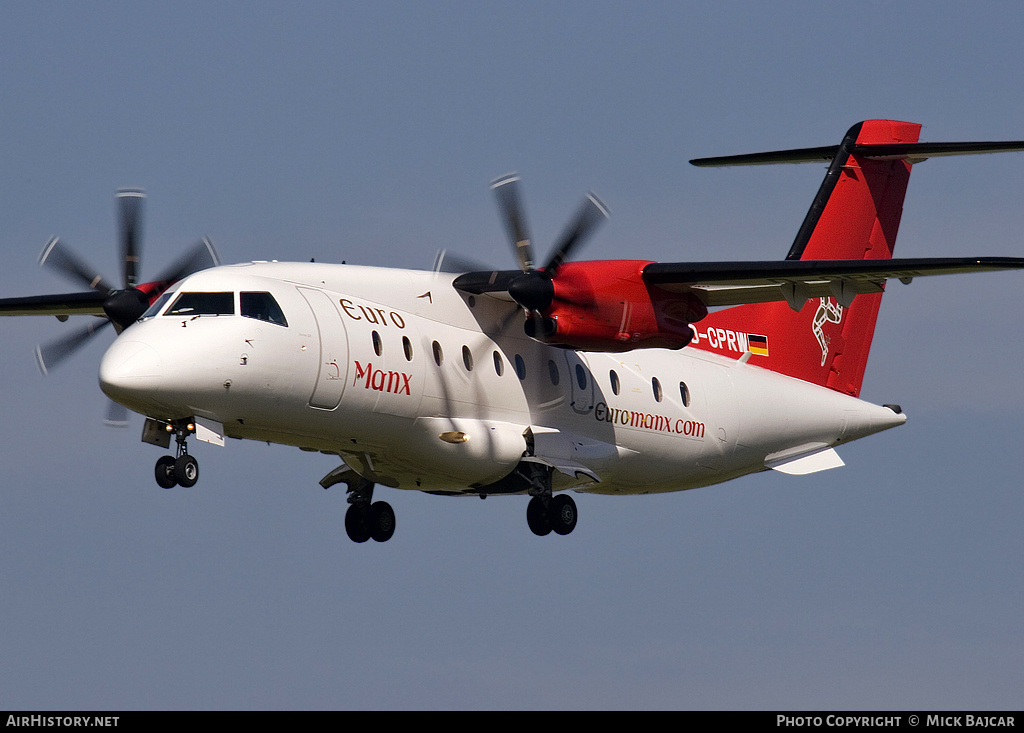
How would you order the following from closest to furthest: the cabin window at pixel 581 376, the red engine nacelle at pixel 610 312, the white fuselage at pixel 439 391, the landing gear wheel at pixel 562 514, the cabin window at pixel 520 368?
1. the white fuselage at pixel 439 391
2. the red engine nacelle at pixel 610 312
3. the cabin window at pixel 520 368
4. the landing gear wheel at pixel 562 514
5. the cabin window at pixel 581 376

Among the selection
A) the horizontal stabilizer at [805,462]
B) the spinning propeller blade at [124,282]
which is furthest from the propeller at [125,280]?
the horizontal stabilizer at [805,462]

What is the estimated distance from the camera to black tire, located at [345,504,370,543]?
64.6 ft

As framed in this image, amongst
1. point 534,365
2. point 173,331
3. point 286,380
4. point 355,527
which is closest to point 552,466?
point 534,365

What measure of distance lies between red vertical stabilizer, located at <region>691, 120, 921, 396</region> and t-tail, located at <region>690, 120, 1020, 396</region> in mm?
16

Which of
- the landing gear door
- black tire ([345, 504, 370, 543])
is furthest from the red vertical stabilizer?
the landing gear door

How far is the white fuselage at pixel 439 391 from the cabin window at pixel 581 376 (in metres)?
0.03

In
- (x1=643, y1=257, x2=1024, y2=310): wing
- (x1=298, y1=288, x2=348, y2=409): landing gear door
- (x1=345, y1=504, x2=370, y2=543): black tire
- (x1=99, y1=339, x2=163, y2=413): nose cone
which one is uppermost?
(x1=643, y1=257, x2=1024, y2=310): wing

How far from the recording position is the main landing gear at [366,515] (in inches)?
774

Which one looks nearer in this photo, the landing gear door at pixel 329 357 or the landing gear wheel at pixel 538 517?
the landing gear door at pixel 329 357

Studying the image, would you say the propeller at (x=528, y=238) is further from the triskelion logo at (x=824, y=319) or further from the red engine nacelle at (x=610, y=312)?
the triskelion logo at (x=824, y=319)

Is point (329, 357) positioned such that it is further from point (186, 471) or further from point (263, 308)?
point (186, 471)

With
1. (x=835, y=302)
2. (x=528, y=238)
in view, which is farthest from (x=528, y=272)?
(x=835, y=302)

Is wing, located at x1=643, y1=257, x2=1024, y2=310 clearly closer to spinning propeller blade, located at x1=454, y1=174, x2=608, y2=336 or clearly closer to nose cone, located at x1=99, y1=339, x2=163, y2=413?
spinning propeller blade, located at x1=454, y1=174, x2=608, y2=336
